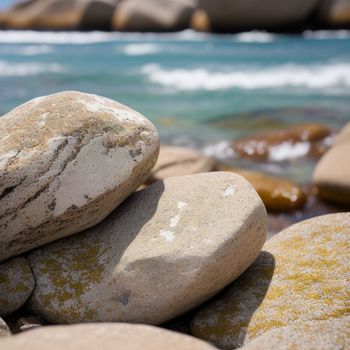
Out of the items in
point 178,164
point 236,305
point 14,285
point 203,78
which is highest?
point 14,285

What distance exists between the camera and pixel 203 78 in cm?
1619

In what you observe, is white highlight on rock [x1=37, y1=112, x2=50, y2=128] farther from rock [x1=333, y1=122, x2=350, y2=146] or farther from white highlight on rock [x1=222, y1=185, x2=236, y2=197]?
rock [x1=333, y1=122, x2=350, y2=146]

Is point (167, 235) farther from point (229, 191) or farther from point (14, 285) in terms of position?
point (14, 285)

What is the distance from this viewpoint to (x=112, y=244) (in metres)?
3.28

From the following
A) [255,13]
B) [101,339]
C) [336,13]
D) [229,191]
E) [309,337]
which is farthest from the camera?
[255,13]

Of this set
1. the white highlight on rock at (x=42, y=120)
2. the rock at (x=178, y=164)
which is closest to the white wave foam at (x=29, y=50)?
the rock at (x=178, y=164)

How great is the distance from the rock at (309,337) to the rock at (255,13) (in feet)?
90.3

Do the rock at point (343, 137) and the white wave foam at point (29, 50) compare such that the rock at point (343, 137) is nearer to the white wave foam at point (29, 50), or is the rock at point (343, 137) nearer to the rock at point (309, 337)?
the rock at point (309, 337)

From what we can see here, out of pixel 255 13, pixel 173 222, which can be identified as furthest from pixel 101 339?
pixel 255 13

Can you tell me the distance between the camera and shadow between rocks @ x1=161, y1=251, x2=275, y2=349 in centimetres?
313

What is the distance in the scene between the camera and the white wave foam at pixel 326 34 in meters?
26.2

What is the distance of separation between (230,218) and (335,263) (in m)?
0.72

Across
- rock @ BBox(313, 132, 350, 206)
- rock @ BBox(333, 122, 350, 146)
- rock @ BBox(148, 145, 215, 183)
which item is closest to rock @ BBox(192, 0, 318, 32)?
rock @ BBox(333, 122, 350, 146)

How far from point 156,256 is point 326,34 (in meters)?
26.7
